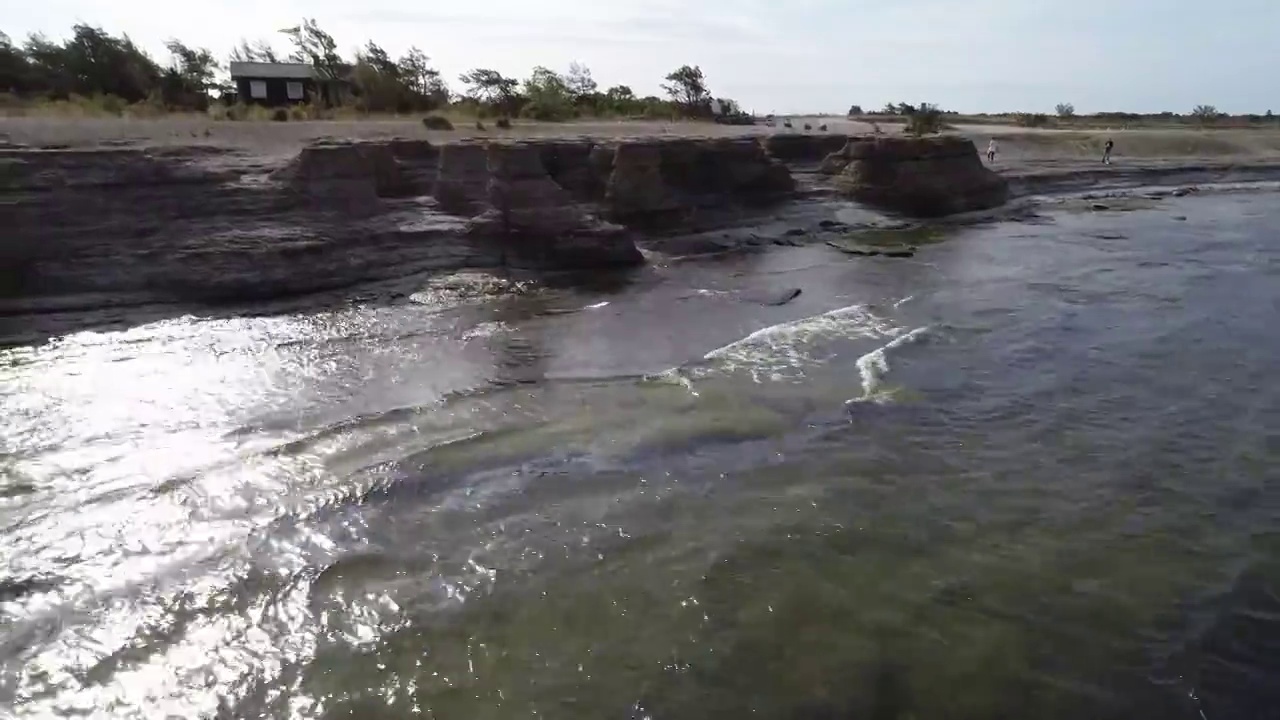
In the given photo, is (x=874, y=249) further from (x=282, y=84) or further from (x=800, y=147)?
(x=282, y=84)

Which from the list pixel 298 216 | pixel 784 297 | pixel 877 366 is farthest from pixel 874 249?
pixel 298 216

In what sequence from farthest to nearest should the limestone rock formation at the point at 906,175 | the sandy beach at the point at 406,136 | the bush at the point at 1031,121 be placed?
the bush at the point at 1031,121 → the limestone rock formation at the point at 906,175 → the sandy beach at the point at 406,136

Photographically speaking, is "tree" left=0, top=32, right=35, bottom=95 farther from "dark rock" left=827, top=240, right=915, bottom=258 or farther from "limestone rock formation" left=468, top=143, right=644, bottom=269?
"dark rock" left=827, top=240, right=915, bottom=258

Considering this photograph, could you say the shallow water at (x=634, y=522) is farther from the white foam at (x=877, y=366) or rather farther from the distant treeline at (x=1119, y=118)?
the distant treeline at (x=1119, y=118)

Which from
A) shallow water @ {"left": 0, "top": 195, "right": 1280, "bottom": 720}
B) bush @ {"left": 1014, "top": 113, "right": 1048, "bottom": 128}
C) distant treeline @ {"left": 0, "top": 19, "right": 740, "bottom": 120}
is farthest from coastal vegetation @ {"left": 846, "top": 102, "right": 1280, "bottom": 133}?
shallow water @ {"left": 0, "top": 195, "right": 1280, "bottom": 720}

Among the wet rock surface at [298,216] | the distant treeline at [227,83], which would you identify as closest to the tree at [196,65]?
the distant treeline at [227,83]

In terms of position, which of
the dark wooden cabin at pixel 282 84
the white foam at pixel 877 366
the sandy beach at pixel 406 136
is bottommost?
the white foam at pixel 877 366

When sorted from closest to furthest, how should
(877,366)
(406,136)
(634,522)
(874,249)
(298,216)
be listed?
(634,522), (877,366), (298,216), (874,249), (406,136)
